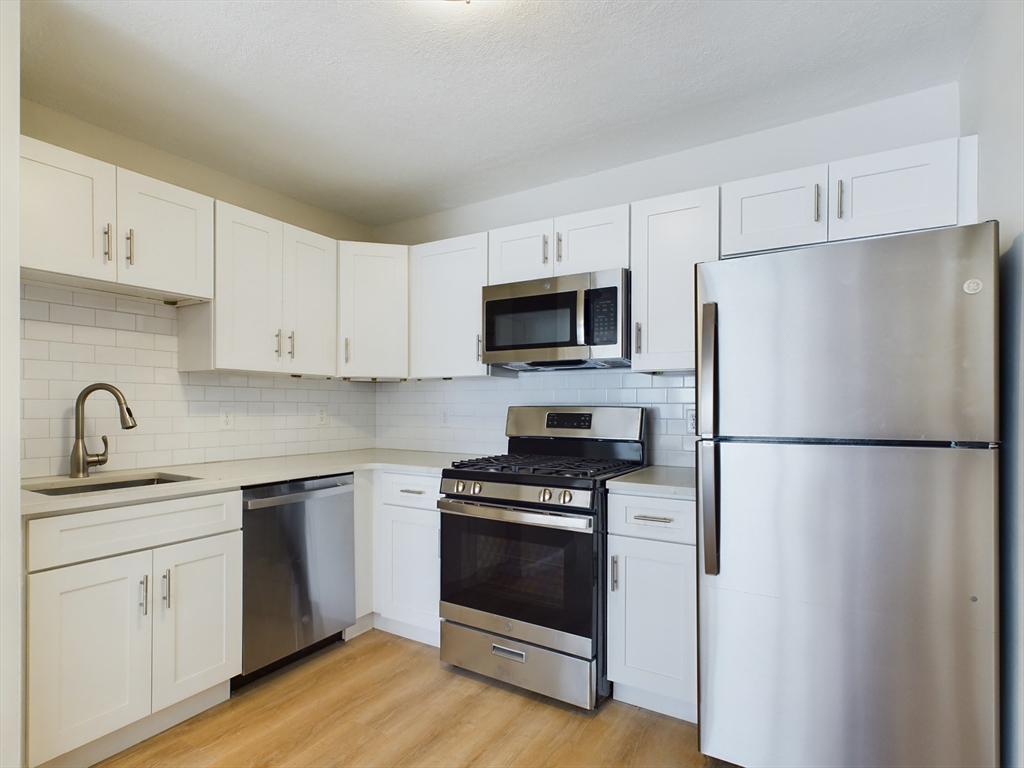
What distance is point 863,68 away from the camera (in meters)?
2.07

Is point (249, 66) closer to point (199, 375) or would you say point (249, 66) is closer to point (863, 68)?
point (199, 375)

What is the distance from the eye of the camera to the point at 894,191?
78.3 inches

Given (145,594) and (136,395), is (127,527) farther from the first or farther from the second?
(136,395)

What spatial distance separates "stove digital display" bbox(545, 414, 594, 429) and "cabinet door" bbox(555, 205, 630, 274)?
2.52 feet

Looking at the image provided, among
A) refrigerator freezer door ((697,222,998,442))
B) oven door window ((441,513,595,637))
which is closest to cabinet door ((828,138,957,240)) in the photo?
refrigerator freezer door ((697,222,998,442))

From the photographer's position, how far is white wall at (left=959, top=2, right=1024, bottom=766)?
1.41 m

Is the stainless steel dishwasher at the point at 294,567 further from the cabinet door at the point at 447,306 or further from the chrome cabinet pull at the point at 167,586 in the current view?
the cabinet door at the point at 447,306

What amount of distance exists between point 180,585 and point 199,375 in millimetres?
1121

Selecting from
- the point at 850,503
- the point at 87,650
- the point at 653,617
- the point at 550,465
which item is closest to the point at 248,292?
the point at 87,650

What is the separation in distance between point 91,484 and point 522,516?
5.94ft

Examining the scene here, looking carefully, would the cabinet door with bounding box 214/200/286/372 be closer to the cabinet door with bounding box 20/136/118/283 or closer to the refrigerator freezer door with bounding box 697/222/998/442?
the cabinet door with bounding box 20/136/118/283

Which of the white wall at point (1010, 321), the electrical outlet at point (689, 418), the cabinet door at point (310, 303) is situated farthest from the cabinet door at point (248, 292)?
the white wall at point (1010, 321)

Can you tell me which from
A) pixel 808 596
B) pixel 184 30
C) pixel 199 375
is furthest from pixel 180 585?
pixel 808 596

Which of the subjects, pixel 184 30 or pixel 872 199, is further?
pixel 872 199
